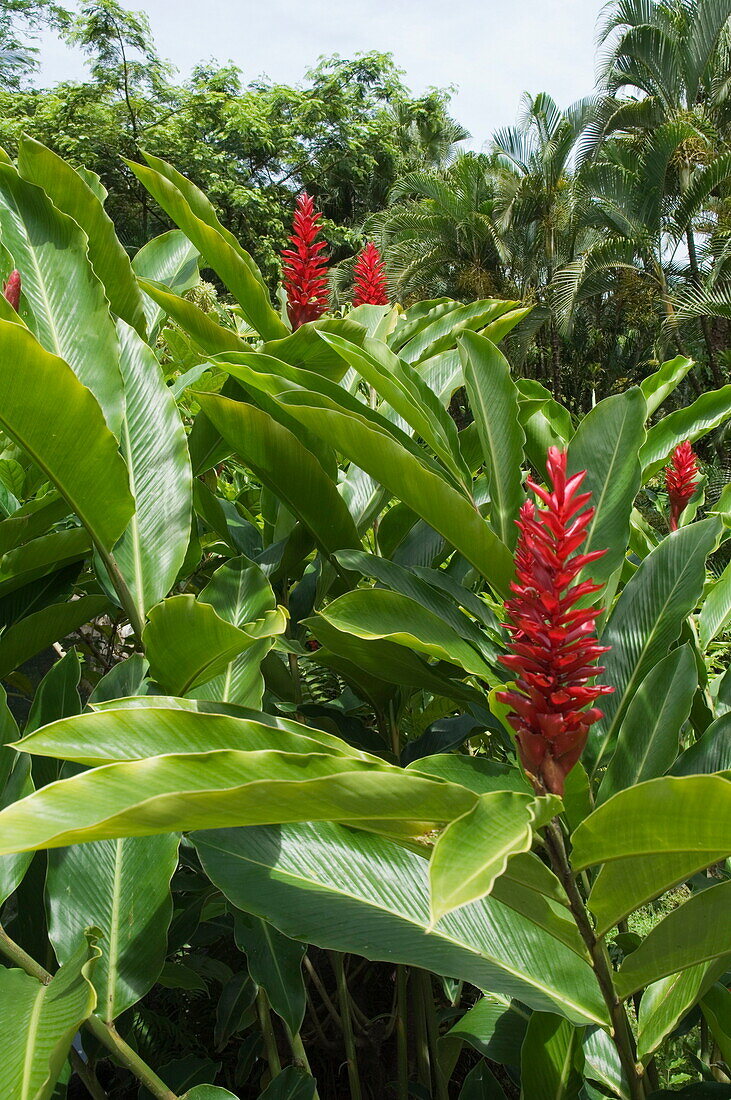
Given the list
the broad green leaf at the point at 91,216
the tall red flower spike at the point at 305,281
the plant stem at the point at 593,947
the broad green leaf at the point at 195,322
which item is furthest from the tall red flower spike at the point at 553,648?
the tall red flower spike at the point at 305,281

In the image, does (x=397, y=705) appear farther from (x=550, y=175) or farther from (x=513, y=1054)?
(x=550, y=175)

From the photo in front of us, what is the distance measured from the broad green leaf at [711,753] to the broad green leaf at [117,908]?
643mm

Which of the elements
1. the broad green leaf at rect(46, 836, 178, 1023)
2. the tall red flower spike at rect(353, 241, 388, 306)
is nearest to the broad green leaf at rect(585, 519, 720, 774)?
the broad green leaf at rect(46, 836, 178, 1023)

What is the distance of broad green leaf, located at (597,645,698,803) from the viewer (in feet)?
3.07

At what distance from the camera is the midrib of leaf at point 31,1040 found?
2.35 feet

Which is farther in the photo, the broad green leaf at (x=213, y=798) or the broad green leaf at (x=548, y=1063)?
the broad green leaf at (x=548, y=1063)

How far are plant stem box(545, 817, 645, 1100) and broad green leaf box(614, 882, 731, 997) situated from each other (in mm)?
28

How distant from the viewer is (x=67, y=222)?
1222 mm

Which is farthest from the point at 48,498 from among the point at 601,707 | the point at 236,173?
the point at 236,173

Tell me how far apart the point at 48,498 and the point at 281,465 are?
1.40 ft

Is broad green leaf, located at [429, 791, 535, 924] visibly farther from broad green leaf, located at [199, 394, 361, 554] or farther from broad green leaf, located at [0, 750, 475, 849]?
broad green leaf, located at [199, 394, 361, 554]

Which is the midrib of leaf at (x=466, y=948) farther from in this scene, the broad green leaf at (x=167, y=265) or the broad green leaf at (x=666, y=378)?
the broad green leaf at (x=167, y=265)

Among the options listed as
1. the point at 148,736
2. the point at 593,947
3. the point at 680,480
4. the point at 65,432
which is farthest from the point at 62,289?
the point at 680,480

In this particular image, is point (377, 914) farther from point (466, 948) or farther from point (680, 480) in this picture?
point (680, 480)
